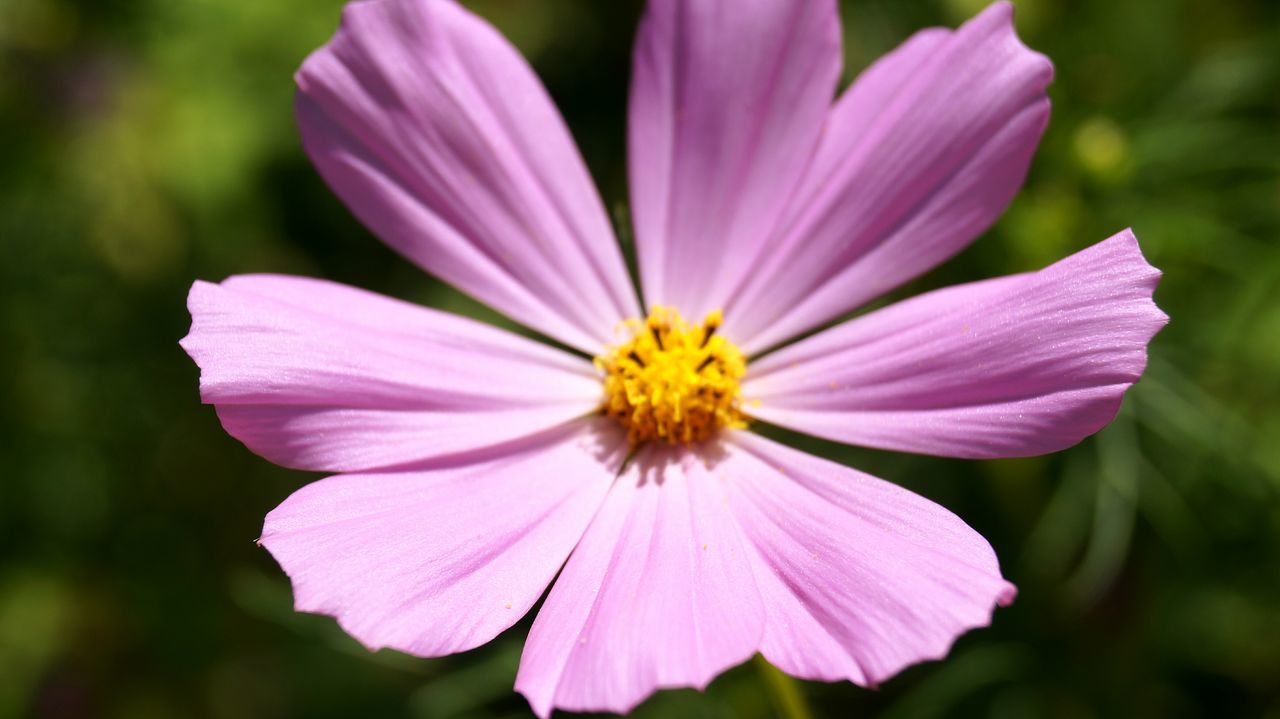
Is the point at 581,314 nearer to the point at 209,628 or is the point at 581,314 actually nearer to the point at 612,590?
the point at 612,590

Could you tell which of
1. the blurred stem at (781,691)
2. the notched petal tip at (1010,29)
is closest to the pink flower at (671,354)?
the notched petal tip at (1010,29)

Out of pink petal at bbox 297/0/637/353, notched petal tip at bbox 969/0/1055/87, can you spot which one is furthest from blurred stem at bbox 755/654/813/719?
notched petal tip at bbox 969/0/1055/87

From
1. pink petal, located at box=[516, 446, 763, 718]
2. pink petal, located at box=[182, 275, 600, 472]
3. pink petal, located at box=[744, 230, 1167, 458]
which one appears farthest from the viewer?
pink petal, located at box=[182, 275, 600, 472]

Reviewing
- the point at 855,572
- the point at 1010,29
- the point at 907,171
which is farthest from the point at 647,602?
the point at 1010,29

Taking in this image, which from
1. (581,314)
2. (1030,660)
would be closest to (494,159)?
(581,314)

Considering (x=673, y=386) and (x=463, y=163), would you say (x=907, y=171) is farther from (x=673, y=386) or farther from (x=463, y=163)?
(x=463, y=163)

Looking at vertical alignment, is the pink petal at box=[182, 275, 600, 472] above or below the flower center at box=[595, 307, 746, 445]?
above

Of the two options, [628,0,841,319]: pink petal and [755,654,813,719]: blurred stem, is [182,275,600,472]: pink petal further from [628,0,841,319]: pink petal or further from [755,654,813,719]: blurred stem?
[755,654,813,719]: blurred stem
